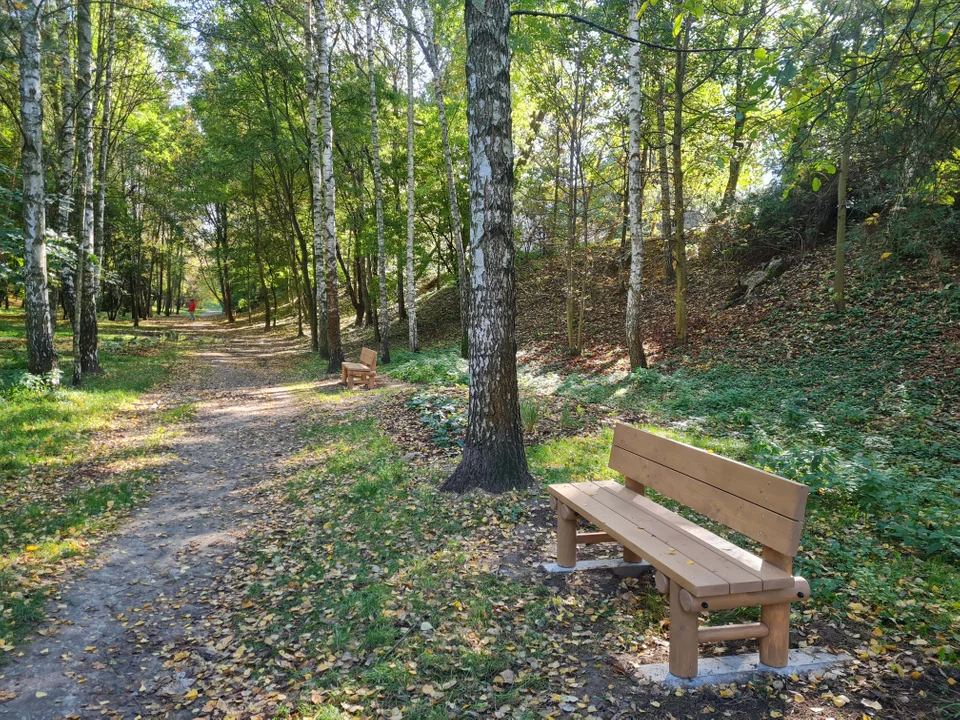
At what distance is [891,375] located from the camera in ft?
31.2

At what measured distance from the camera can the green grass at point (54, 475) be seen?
184 inches

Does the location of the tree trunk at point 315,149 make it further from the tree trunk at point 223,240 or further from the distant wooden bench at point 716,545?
the tree trunk at point 223,240

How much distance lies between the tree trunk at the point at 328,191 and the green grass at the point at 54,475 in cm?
A: 482

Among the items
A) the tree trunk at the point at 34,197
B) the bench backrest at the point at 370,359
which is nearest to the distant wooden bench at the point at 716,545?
the bench backrest at the point at 370,359

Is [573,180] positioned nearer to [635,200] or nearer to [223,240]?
[635,200]

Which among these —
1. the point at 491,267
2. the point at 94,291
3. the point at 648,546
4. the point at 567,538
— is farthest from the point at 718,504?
the point at 94,291

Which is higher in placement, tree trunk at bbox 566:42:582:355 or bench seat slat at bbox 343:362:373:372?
tree trunk at bbox 566:42:582:355

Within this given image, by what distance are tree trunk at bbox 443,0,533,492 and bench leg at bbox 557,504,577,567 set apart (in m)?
1.47

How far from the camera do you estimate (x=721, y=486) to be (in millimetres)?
3627

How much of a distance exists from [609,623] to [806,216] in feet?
48.9

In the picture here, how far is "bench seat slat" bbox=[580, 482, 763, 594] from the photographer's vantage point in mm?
3057

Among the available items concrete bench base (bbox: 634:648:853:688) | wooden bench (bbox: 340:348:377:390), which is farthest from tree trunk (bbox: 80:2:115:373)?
concrete bench base (bbox: 634:648:853:688)

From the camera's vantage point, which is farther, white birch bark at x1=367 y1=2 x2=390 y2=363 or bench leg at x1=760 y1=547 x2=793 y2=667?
white birch bark at x1=367 y1=2 x2=390 y2=363

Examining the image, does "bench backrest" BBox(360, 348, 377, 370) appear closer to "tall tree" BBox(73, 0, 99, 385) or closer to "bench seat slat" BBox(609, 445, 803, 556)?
"tall tree" BBox(73, 0, 99, 385)
